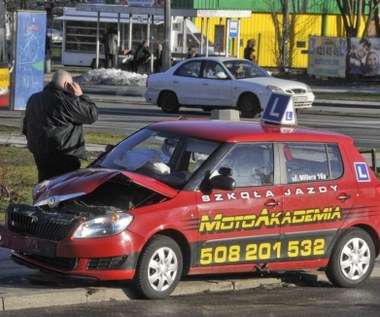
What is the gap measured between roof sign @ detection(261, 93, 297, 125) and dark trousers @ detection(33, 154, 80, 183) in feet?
6.86

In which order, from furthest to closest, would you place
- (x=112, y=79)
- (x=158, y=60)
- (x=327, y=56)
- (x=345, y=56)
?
(x=327, y=56) → (x=345, y=56) → (x=158, y=60) → (x=112, y=79)

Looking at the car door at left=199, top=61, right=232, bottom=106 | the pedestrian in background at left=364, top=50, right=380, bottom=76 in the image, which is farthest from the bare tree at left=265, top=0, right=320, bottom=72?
the car door at left=199, top=61, right=232, bottom=106

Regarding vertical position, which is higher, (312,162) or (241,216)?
(312,162)

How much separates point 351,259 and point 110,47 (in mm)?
36611

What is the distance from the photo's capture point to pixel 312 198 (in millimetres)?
9688

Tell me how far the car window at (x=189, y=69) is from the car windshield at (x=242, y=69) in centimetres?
84

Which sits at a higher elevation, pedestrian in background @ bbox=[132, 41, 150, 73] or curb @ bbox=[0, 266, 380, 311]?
pedestrian in background @ bbox=[132, 41, 150, 73]

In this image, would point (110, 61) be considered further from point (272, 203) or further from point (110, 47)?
point (272, 203)

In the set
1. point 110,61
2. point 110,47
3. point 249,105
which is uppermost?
point 110,47

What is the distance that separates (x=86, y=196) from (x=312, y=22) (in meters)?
53.0

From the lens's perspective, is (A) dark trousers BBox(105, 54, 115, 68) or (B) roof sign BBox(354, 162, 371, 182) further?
(A) dark trousers BBox(105, 54, 115, 68)

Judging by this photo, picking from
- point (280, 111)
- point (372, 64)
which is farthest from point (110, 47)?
point (280, 111)

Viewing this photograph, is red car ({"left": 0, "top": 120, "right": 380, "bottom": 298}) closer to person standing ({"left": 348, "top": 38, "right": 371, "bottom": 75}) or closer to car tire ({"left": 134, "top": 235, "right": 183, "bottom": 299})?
car tire ({"left": 134, "top": 235, "right": 183, "bottom": 299})

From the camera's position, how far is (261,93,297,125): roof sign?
1116 cm
